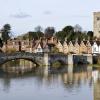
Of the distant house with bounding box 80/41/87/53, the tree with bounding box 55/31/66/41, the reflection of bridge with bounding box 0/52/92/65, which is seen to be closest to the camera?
the reflection of bridge with bounding box 0/52/92/65

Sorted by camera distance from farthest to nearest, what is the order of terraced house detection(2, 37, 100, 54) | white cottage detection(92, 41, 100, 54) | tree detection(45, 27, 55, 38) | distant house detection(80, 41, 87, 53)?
1. tree detection(45, 27, 55, 38)
2. distant house detection(80, 41, 87, 53)
3. terraced house detection(2, 37, 100, 54)
4. white cottage detection(92, 41, 100, 54)

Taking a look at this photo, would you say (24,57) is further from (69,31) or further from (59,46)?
(69,31)

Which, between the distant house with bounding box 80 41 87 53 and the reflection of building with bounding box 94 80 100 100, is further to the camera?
the distant house with bounding box 80 41 87 53

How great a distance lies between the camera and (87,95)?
35469mm

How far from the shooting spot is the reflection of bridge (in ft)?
192

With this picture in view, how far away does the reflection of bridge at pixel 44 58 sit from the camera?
58.4m

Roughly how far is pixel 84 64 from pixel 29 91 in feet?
94.3

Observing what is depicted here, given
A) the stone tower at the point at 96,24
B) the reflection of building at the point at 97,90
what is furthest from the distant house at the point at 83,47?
the reflection of building at the point at 97,90

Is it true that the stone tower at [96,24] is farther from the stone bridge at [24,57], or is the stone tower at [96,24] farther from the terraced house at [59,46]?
the stone bridge at [24,57]

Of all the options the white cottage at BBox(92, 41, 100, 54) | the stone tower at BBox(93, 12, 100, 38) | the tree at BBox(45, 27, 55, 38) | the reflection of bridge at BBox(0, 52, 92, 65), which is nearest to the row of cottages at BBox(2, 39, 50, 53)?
the stone tower at BBox(93, 12, 100, 38)

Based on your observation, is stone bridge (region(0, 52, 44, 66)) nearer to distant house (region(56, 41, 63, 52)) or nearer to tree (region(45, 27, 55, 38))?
distant house (region(56, 41, 63, 52))

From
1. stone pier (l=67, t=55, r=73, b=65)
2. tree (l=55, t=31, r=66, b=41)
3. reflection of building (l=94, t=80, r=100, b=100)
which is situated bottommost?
reflection of building (l=94, t=80, r=100, b=100)

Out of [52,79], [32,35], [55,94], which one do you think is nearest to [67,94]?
[55,94]

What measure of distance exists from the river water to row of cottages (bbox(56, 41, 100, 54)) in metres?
20.8
